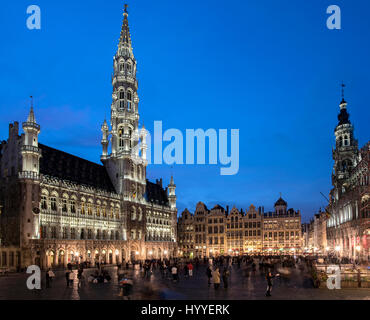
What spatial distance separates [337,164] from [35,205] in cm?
6149

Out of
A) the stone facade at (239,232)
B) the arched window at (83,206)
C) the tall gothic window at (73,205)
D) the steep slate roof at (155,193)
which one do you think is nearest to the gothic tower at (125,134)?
the steep slate roof at (155,193)

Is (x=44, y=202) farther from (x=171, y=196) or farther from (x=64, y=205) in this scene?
(x=171, y=196)

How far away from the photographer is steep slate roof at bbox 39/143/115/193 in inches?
2719

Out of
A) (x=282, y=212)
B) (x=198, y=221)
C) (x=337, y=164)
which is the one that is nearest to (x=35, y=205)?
(x=337, y=164)

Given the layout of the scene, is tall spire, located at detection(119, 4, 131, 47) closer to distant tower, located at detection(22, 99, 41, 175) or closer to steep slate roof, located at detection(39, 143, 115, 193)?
steep slate roof, located at detection(39, 143, 115, 193)

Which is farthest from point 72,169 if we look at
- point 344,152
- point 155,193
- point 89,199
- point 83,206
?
point 344,152

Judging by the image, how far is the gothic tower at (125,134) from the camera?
8831cm

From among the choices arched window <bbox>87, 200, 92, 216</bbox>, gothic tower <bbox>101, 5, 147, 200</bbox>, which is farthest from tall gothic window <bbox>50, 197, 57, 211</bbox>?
gothic tower <bbox>101, 5, 147, 200</bbox>

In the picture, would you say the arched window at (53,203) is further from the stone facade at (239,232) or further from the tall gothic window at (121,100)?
the stone facade at (239,232)

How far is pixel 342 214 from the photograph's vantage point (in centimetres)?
7856

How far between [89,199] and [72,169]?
271 inches

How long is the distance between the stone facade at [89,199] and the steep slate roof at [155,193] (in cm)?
35

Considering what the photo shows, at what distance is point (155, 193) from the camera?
359ft
